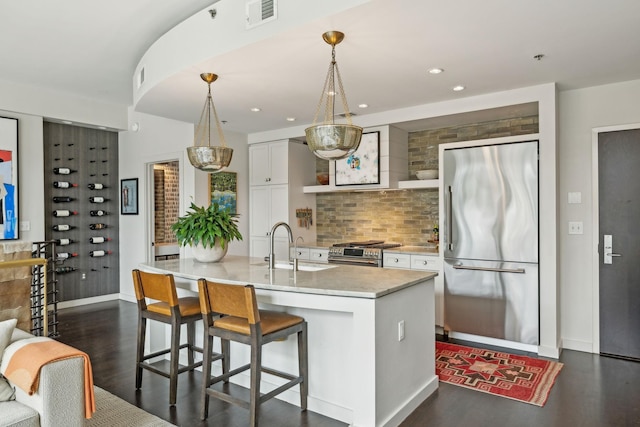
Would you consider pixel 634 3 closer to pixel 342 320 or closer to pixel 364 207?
pixel 342 320

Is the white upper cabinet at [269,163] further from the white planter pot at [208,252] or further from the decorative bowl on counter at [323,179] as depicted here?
the white planter pot at [208,252]

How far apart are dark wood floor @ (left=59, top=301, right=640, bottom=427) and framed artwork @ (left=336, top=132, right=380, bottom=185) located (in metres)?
2.69

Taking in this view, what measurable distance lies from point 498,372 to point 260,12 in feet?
10.9

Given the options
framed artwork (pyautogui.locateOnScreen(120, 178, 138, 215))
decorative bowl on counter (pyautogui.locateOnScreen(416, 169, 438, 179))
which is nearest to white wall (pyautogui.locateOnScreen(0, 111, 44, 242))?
framed artwork (pyautogui.locateOnScreen(120, 178, 138, 215))

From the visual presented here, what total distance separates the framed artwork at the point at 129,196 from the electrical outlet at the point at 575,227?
582 centimetres

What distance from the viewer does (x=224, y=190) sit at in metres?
6.09

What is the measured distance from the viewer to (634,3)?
244 cm

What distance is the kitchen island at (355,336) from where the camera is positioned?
8.22 ft

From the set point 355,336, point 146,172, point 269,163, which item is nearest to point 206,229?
point 355,336

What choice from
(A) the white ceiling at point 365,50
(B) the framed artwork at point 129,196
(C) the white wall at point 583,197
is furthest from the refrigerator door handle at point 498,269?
(B) the framed artwork at point 129,196

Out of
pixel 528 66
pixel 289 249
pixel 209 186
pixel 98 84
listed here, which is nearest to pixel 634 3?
pixel 528 66

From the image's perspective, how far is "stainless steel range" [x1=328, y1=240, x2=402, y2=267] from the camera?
505 centimetres

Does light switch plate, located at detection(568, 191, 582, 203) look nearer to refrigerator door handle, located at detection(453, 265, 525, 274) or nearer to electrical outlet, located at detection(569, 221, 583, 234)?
electrical outlet, located at detection(569, 221, 583, 234)

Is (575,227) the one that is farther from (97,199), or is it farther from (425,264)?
(97,199)
